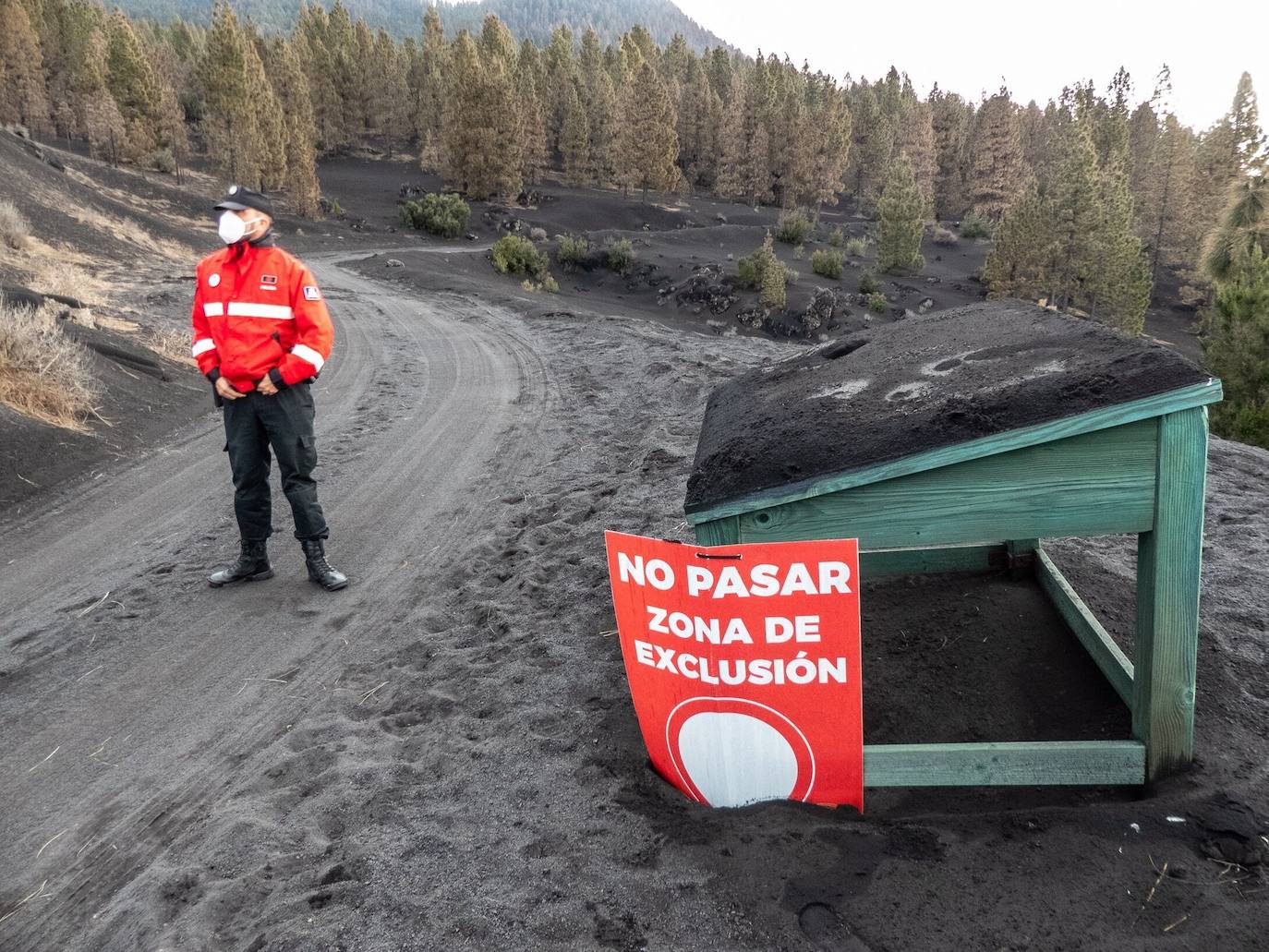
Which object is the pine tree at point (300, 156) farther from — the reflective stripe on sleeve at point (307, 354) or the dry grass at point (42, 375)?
the reflective stripe on sleeve at point (307, 354)

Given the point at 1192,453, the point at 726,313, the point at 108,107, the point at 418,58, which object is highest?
the point at 418,58

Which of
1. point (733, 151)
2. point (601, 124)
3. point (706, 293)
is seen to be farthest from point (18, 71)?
point (706, 293)

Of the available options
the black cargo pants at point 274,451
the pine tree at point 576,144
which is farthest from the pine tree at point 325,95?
the black cargo pants at point 274,451

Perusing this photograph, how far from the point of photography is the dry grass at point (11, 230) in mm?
17594

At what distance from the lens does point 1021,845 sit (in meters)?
2.56

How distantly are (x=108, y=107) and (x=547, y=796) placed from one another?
163ft

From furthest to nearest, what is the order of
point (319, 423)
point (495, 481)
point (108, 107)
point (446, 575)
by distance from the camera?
1. point (108, 107)
2. point (319, 423)
3. point (495, 481)
4. point (446, 575)

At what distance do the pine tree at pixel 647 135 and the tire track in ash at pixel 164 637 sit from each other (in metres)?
49.6

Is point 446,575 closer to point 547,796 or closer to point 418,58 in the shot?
point 547,796

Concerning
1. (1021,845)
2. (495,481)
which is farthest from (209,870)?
(495,481)

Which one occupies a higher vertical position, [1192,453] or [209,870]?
[1192,453]

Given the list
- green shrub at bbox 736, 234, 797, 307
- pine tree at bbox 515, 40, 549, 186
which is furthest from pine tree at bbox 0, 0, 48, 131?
green shrub at bbox 736, 234, 797, 307

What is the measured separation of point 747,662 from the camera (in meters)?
Result: 2.56

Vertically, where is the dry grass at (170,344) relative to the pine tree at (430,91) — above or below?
below
